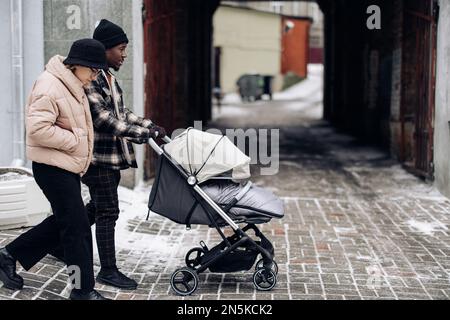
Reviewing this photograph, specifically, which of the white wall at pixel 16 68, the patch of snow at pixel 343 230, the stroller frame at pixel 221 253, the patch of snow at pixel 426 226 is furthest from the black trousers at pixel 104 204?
the patch of snow at pixel 426 226

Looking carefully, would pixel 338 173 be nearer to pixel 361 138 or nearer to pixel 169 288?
pixel 361 138

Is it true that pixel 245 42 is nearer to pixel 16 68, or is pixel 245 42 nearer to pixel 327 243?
pixel 16 68

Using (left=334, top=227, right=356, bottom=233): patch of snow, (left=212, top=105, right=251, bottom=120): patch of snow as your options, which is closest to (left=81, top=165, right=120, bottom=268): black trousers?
(left=334, top=227, right=356, bottom=233): patch of snow

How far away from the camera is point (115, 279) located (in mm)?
5328

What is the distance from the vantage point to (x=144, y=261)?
6113mm

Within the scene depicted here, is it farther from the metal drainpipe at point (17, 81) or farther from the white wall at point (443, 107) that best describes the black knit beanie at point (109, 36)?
the white wall at point (443, 107)

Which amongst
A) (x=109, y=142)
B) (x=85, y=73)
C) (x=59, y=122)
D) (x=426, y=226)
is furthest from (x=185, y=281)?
(x=426, y=226)

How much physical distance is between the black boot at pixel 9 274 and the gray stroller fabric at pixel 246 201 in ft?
4.58

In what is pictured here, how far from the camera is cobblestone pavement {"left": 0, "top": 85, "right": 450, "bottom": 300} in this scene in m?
5.32

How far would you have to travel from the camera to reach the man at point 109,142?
199 inches

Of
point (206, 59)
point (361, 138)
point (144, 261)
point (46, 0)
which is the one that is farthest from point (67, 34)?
point (206, 59)

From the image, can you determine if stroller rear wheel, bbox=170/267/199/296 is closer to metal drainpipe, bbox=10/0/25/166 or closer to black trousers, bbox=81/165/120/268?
black trousers, bbox=81/165/120/268

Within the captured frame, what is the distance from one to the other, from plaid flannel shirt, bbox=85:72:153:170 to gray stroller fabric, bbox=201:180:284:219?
597 mm

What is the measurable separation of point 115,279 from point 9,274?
74cm
